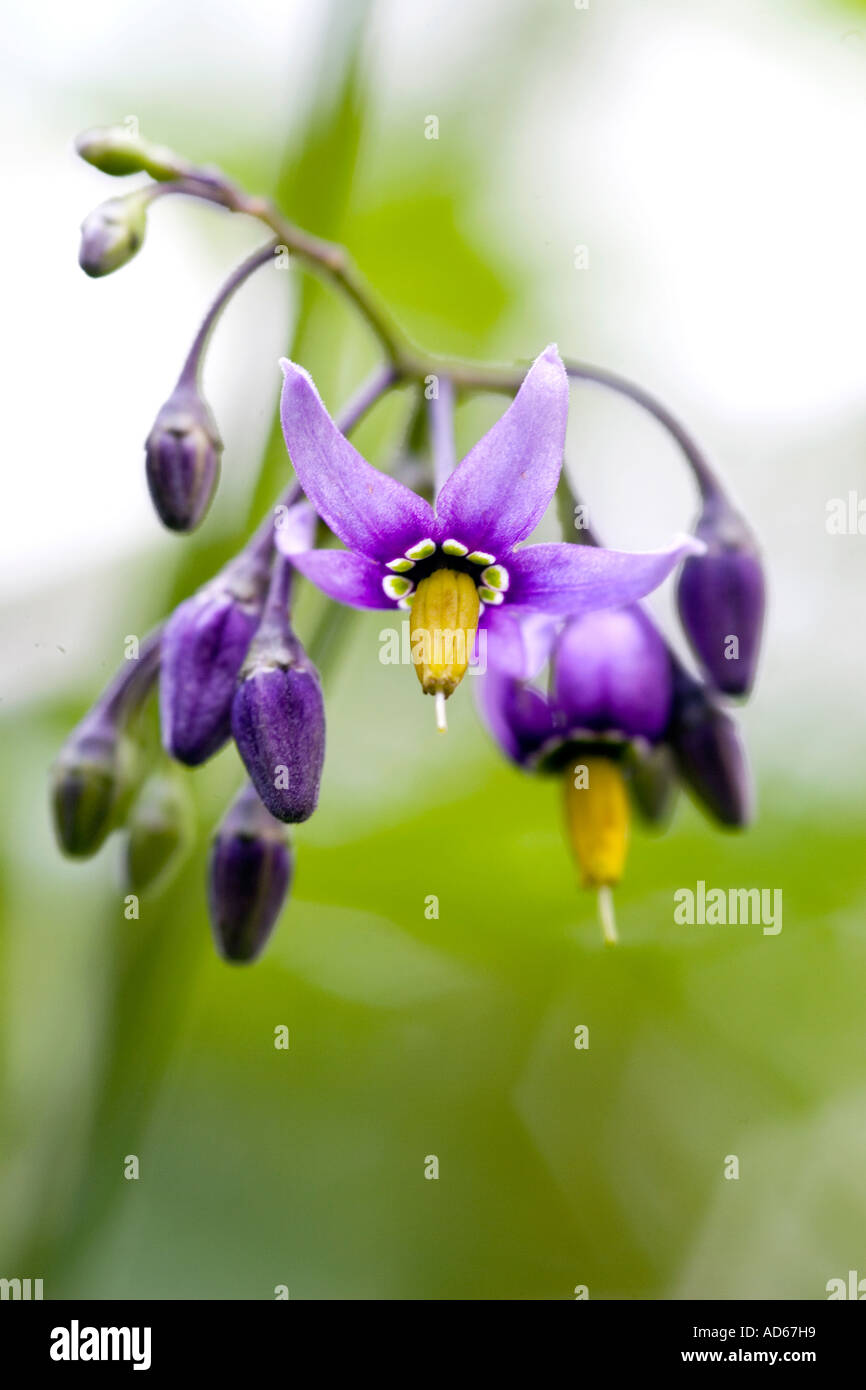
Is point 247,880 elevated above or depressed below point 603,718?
below

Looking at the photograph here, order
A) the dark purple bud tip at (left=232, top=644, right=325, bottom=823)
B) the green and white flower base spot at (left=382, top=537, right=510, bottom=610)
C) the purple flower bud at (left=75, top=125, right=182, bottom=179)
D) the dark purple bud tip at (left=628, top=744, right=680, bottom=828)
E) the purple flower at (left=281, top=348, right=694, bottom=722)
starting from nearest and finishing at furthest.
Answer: the purple flower at (left=281, top=348, right=694, bottom=722)
the dark purple bud tip at (left=232, top=644, right=325, bottom=823)
the green and white flower base spot at (left=382, top=537, right=510, bottom=610)
the purple flower bud at (left=75, top=125, right=182, bottom=179)
the dark purple bud tip at (left=628, top=744, right=680, bottom=828)

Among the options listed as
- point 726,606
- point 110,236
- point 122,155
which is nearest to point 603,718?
point 726,606

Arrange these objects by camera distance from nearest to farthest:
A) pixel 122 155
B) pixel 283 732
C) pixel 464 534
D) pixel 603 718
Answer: pixel 283 732 → pixel 464 534 → pixel 122 155 → pixel 603 718

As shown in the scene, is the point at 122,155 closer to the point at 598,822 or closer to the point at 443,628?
the point at 443,628

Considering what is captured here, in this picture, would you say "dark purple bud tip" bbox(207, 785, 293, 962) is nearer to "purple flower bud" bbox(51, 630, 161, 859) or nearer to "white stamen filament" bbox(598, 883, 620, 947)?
"purple flower bud" bbox(51, 630, 161, 859)

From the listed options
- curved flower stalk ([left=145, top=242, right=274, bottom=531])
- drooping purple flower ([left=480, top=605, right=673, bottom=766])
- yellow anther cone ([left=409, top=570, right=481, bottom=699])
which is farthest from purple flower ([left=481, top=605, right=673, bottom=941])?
curved flower stalk ([left=145, top=242, right=274, bottom=531])
